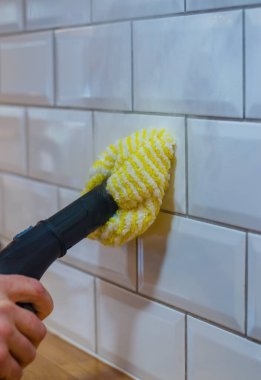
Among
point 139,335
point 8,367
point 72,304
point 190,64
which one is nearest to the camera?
point 8,367

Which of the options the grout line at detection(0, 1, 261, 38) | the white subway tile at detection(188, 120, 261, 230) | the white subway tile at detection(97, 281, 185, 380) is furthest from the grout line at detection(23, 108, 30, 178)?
the white subway tile at detection(188, 120, 261, 230)

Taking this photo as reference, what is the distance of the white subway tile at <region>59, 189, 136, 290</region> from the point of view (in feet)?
2.47

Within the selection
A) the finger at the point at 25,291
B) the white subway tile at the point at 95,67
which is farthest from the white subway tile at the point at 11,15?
the finger at the point at 25,291

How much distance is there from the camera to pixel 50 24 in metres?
0.84

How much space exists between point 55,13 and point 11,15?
0.13 metres

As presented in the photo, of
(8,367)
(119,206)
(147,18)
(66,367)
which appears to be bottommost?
(66,367)

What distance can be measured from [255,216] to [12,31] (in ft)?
1.69

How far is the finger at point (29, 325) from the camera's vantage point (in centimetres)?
56

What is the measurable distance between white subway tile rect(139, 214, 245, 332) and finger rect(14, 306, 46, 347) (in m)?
0.18

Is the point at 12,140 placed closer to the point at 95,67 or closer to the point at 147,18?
the point at 95,67

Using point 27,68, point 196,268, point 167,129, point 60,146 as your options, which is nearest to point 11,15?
point 27,68

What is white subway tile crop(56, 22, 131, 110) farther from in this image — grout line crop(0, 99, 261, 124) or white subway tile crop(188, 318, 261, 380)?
white subway tile crop(188, 318, 261, 380)

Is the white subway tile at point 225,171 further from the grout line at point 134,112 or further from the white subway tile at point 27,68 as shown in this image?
the white subway tile at point 27,68

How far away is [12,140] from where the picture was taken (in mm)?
957
